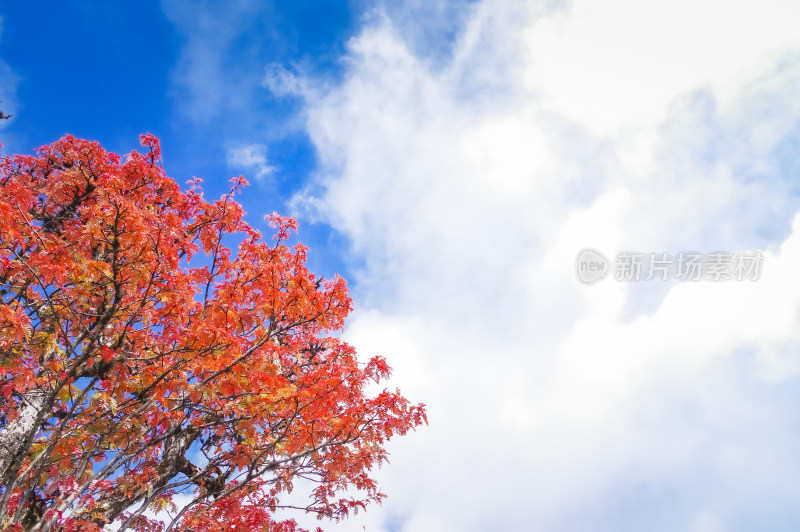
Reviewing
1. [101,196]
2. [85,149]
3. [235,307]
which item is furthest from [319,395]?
[85,149]

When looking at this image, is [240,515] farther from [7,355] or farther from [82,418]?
[7,355]

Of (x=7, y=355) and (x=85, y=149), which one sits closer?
(x=7, y=355)

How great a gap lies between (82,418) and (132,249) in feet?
11.4

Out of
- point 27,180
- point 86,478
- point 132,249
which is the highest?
point 27,180

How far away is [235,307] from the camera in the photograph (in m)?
8.26

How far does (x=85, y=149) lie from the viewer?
917cm

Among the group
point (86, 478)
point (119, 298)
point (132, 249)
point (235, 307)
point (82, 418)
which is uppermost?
point (235, 307)

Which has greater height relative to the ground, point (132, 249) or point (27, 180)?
point (27, 180)

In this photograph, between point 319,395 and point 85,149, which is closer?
point 319,395

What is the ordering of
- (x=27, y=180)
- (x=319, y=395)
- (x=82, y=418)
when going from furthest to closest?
(x=27, y=180)
(x=319, y=395)
(x=82, y=418)

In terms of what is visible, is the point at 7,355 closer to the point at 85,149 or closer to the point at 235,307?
the point at 235,307

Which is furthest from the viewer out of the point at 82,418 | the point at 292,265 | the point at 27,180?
the point at 27,180

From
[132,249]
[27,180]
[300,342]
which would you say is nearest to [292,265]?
[300,342]

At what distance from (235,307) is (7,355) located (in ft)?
11.5
